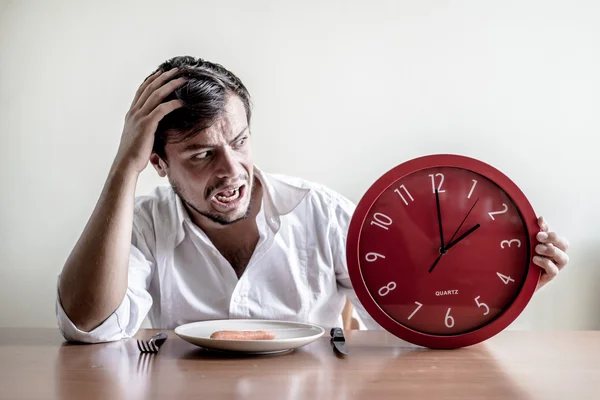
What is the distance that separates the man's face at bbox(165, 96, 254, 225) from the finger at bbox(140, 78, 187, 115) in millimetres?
130

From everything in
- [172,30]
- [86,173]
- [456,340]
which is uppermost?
[172,30]

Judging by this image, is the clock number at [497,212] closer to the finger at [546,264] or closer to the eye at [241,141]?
the finger at [546,264]

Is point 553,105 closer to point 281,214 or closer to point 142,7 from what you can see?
point 281,214

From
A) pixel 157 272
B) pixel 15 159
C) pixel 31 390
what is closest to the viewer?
pixel 31 390

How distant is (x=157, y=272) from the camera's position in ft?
5.57

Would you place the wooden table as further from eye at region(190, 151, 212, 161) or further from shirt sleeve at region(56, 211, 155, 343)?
eye at region(190, 151, 212, 161)

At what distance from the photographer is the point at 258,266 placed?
65.7 inches

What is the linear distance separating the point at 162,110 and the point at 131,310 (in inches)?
18.4

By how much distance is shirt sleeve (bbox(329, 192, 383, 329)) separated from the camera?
5.66ft

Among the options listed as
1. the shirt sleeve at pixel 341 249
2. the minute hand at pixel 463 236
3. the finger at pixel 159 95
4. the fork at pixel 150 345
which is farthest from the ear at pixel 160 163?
the minute hand at pixel 463 236

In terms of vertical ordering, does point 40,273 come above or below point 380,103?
below

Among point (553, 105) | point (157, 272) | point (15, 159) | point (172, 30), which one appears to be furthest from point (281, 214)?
point (553, 105)

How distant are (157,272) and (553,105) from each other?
5.54 ft

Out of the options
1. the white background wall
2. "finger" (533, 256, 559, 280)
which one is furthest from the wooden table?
the white background wall
